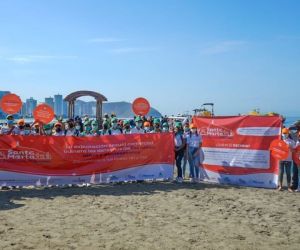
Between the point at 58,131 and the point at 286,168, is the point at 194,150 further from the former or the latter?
the point at 58,131

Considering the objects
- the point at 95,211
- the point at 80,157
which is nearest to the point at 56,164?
the point at 80,157

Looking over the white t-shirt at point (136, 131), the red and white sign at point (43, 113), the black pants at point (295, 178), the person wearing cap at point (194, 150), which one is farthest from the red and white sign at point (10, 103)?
the black pants at point (295, 178)

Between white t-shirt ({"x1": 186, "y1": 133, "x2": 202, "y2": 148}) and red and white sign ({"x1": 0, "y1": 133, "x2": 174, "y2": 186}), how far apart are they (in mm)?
569

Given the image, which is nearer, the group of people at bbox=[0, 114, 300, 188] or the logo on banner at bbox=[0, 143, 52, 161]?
the logo on banner at bbox=[0, 143, 52, 161]

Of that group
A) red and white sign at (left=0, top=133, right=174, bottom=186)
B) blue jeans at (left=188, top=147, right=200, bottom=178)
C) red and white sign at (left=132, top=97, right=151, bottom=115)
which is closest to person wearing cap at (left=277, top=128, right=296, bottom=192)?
A: blue jeans at (left=188, top=147, right=200, bottom=178)

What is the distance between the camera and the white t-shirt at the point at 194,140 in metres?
13.1

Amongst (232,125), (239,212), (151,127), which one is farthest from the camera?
(151,127)

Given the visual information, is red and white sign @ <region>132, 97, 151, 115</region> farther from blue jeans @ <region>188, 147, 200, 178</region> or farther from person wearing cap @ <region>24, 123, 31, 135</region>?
person wearing cap @ <region>24, 123, 31, 135</region>

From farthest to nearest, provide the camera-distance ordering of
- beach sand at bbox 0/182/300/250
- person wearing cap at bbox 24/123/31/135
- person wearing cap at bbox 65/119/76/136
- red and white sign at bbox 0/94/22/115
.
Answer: red and white sign at bbox 0/94/22/115, person wearing cap at bbox 65/119/76/136, person wearing cap at bbox 24/123/31/135, beach sand at bbox 0/182/300/250

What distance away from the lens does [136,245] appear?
21.6 ft

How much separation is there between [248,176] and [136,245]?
668cm

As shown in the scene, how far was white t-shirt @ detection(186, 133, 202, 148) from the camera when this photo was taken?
1313 centimetres

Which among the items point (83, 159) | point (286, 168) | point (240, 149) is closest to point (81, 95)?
point (83, 159)

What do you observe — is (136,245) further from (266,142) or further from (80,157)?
(266,142)
